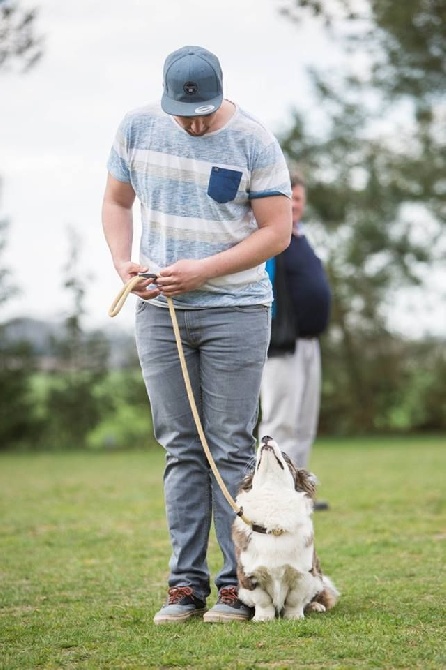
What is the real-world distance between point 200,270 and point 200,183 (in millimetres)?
347

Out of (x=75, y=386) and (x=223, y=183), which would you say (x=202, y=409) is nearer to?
(x=223, y=183)

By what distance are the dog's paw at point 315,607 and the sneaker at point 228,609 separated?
0.24 metres

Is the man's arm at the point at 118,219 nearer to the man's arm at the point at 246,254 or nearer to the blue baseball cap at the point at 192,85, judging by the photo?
the man's arm at the point at 246,254

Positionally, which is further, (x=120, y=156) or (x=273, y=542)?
(x=120, y=156)

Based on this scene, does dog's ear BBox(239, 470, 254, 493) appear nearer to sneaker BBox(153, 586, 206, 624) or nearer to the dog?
the dog

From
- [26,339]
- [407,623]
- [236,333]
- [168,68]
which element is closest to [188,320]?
[236,333]

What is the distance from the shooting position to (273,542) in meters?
4.41

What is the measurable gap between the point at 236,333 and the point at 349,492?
5.79 m

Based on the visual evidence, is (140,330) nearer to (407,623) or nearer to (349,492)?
(407,623)

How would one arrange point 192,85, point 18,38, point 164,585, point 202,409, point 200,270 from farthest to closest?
point 18,38
point 164,585
point 202,409
point 200,270
point 192,85

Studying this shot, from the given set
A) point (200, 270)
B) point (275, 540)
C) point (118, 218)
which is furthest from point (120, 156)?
point (275, 540)

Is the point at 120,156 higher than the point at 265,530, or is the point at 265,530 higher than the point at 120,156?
the point at 120,156

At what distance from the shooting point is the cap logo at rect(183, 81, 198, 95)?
4219mm

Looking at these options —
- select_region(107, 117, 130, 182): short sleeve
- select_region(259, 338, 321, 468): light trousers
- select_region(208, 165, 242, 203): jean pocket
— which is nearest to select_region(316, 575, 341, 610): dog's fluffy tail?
select_region(208, 165, 242, 203): jean pocket
